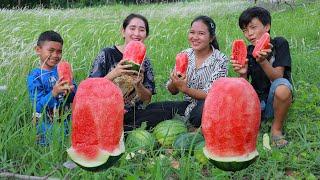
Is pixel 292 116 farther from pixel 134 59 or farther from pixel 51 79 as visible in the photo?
pixel 134 59

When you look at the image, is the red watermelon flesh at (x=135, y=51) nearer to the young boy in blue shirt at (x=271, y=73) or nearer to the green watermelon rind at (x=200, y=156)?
the green watermelon rind at (x=200, y=156)

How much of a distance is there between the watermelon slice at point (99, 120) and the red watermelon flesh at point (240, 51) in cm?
163

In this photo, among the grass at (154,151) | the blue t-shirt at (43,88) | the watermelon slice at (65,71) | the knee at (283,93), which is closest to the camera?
the watermelon slice at (65,71)

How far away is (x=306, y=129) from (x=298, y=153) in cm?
55

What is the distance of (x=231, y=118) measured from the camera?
38.1 inches

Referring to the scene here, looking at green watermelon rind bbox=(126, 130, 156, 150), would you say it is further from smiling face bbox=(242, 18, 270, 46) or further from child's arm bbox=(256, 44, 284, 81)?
smiling face bbox=(242, 18, 270, 46)

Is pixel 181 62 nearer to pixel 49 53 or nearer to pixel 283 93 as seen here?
pixel 283 93

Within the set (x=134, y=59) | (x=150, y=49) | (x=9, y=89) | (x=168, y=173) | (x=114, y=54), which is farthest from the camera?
(x=150, y=49)

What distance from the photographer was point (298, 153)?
3.33 m

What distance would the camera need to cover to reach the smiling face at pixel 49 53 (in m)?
3.93

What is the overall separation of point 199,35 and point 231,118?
3338 millimetres

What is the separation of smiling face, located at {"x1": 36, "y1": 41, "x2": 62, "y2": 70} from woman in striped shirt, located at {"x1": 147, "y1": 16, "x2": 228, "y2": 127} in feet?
3.47

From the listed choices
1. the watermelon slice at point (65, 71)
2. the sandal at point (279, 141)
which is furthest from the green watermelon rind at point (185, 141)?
the watermelon slice at point (65, 71)

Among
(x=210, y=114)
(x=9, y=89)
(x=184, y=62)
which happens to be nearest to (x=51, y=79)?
(x=9, y=89)
